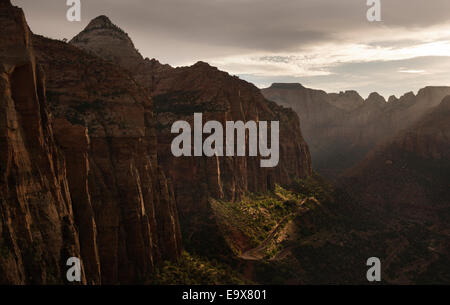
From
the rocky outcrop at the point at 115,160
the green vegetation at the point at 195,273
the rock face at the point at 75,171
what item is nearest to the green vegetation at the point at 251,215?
the green vegetation at the point at 195,273

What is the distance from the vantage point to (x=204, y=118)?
3039 inches

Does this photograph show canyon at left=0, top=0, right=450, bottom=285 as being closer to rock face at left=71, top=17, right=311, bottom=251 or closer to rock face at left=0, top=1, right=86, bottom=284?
rock face at left=0, top=1, right=86, bottom=284

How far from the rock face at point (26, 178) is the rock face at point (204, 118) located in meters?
35.9

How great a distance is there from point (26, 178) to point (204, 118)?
52.2 metres

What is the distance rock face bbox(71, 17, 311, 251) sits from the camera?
233 ft

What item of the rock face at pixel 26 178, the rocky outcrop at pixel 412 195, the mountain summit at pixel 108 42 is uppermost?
the mountain summit at pixel 108 42

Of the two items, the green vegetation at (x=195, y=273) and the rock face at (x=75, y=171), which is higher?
the rock face at (x=75, y=171)

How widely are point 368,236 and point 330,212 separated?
36.0ft

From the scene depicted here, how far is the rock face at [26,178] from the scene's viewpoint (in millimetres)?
24328

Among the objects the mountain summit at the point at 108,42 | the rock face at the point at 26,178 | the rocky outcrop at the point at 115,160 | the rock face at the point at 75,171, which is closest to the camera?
the rock face at the point at 26,178

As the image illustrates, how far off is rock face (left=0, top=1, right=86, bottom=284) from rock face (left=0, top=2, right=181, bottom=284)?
0.07 metres

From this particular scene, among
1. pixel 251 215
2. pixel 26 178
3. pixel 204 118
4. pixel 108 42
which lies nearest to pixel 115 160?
pixel 26 178

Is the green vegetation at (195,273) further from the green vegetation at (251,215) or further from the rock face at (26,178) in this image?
the rock face at (26,178)
